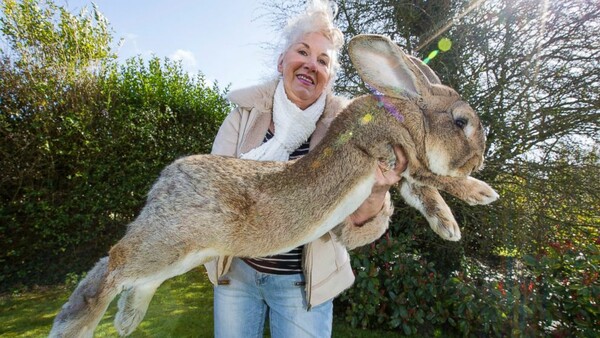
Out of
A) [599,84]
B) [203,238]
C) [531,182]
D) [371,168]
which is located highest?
[203,238]

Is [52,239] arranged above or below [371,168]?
above

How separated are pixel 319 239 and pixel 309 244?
0.08 metres

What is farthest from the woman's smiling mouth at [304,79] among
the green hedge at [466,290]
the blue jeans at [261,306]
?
the green hedge at [466,290]

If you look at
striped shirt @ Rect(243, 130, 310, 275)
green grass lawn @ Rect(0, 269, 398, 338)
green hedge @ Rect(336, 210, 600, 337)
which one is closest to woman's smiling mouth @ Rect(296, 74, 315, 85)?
striped shirt @ Rect(243, 130, 310, 275)

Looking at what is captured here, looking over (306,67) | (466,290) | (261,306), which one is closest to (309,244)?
(261,306)

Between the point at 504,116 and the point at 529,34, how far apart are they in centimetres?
105

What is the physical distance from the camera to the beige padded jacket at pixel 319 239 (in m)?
2.03

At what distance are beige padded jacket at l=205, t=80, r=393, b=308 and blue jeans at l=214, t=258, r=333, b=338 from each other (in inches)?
3.7

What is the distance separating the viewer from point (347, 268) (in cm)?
219

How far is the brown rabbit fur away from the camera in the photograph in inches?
63.4

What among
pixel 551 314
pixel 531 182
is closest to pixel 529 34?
pixel 531 182

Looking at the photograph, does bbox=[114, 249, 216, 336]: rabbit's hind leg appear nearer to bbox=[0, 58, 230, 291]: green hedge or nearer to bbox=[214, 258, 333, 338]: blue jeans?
bbox=[214, 258, 333, 338]: blue jeans

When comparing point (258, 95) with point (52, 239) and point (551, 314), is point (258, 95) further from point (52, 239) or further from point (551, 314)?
point (52, 239)

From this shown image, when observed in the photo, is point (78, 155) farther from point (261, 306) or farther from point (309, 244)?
point (309, 244)
